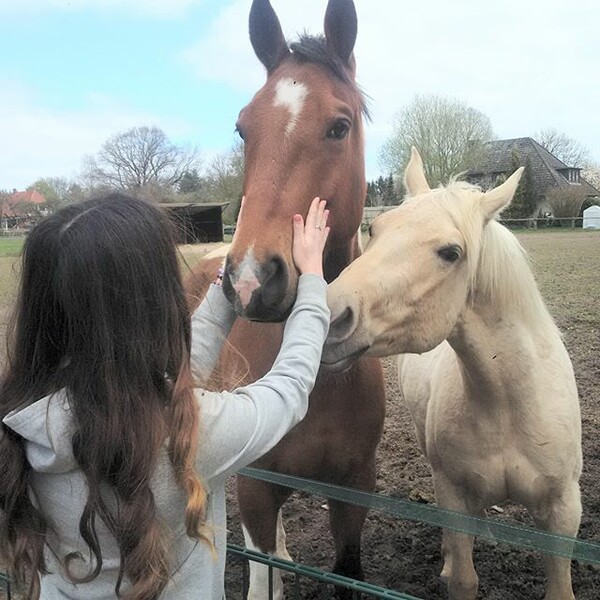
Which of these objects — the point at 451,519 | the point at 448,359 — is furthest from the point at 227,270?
the point at 448,359

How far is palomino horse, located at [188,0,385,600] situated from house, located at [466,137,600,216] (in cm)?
2631

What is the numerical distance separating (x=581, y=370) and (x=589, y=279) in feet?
19.3

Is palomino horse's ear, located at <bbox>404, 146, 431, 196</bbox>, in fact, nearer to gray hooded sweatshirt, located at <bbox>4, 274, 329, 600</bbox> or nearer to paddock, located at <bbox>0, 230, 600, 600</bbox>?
paddock, located at <bbox>0, 230, 600, 600</bbox>

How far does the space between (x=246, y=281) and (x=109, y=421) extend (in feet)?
1.96

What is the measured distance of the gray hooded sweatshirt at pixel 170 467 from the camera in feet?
3.82

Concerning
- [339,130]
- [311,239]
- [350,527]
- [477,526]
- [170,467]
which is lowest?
[350,527]

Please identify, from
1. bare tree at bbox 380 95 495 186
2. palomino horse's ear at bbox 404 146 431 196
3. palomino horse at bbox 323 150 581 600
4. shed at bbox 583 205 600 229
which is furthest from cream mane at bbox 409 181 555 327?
shed at bbox 583 205 600 229

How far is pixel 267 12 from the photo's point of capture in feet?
7.41

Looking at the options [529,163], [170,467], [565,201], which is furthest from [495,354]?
[529,163]

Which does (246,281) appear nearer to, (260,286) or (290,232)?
(260,286)

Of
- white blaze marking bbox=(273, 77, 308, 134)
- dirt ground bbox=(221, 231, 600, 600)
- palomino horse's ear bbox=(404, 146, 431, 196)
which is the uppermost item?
white blaze marking bbox=(273, 77, 308, 134)

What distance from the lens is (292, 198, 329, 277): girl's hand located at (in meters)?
1.74

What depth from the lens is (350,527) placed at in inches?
103

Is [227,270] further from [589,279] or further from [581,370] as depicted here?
[589,279]
